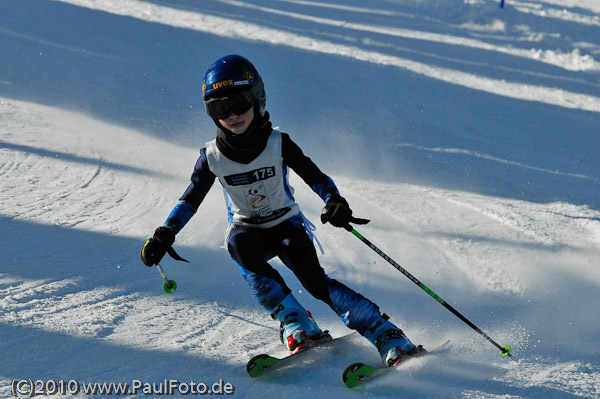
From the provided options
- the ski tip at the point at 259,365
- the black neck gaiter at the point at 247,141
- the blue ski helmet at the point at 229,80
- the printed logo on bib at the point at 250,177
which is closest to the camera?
the ski tip at the point at 259,365

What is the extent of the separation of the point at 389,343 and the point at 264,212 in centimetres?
113

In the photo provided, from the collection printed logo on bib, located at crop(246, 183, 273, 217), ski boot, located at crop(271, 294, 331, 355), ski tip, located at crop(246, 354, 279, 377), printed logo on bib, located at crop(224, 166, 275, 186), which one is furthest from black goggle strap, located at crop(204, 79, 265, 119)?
ski tip, located at crop(246, 354, 279, 377)

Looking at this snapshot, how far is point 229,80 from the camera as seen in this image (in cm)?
342

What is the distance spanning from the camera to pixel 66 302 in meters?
3.92

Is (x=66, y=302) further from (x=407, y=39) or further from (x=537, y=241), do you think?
(x=407, y=39)

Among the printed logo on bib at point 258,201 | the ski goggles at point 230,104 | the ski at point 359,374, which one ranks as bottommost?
the ski at point 359,374

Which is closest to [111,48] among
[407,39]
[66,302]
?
[407,39]

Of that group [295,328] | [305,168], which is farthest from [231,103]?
[295,328]

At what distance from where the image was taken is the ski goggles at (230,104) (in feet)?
11.3

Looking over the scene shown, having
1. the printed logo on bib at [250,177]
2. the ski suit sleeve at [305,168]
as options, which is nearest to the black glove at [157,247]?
the printed logo on bib at [250,177]

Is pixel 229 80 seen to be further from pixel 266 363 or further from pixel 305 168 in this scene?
pixel 266 363

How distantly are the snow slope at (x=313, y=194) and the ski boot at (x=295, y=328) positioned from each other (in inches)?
6.5

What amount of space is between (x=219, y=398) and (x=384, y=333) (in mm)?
1023

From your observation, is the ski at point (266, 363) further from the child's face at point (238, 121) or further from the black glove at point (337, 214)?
the child's face at point (238, 121)
